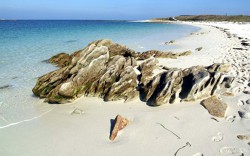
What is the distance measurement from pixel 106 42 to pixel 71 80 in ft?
14.1

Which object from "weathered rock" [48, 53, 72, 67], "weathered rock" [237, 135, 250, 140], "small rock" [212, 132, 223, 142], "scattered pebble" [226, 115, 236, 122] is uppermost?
"weathered rock" [237, 135, 250, 140]

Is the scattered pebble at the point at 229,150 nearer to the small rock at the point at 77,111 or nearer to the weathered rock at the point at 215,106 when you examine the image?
the weathered rock at the point at 215,106

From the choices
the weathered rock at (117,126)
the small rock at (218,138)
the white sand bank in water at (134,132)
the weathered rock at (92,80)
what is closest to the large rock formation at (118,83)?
the weathered rock at (92,80)

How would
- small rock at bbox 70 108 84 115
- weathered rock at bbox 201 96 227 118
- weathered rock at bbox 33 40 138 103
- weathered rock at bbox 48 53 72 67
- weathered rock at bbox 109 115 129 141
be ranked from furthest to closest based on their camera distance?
1. weathered rock at bbox 48 53 72 67
2. weathered rock at bbox 33 40 138 103
3. small rock at bbox 70 108 84 115
4. weathered rock at bbox 201 96 227 118
5. weathered rock at bbox 109 115 129 141

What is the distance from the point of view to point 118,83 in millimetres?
8039

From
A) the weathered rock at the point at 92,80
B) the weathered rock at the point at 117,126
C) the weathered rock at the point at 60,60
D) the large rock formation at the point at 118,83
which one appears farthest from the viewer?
the weathered rock at the point at 60,60

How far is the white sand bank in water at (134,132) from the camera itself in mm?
5058

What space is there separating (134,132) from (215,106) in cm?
268

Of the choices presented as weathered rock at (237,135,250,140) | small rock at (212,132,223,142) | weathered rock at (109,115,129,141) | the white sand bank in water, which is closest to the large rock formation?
the white sand bank in water

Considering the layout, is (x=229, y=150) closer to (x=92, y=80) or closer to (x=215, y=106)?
(x=215, y=106)

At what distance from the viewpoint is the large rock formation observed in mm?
7480

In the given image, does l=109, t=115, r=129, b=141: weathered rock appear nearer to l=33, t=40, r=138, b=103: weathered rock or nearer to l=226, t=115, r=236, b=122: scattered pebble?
l=33, t=40, r=138, b=103: weathered rock

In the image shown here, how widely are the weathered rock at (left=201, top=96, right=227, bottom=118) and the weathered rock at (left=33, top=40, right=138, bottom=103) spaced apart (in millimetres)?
2306

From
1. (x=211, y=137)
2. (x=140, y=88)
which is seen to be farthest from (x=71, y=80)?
(x=211, y=137)
